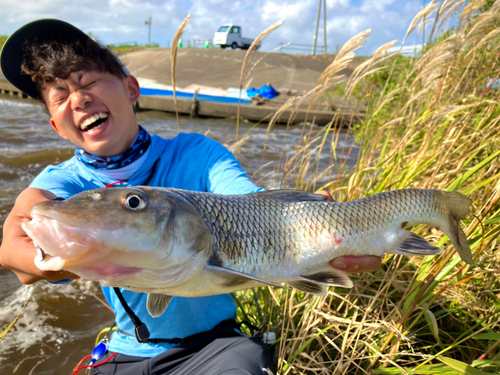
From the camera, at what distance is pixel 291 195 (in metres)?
1.79

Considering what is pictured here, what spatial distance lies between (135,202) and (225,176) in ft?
3.31

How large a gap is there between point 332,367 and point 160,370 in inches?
43.5

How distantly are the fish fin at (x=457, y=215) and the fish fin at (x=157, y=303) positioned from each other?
59.6 inches

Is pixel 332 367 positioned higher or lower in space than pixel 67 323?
higher

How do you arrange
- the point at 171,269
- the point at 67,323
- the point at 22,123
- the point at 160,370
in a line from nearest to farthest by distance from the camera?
the point at 171,269 < the point at 160,370 < the point at 67,323 < the point at 22,123

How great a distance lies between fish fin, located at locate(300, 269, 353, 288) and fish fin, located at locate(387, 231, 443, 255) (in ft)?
1.05

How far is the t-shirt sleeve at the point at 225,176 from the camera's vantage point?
6.94 ft

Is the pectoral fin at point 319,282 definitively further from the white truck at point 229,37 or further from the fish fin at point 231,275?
the white truck at point 229,37

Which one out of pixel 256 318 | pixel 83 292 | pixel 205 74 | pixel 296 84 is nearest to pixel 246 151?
pixel 83 292

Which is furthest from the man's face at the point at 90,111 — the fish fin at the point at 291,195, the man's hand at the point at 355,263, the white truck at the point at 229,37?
the white truck at the point at 229,37

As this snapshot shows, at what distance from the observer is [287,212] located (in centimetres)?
170

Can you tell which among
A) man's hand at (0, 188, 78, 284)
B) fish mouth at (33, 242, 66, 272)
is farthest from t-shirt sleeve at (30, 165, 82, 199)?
fish mouth at (33, 242, 66, 272)

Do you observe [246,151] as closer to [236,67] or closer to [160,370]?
[160,370]

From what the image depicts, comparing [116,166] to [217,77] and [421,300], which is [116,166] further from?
Result: [217,77]
